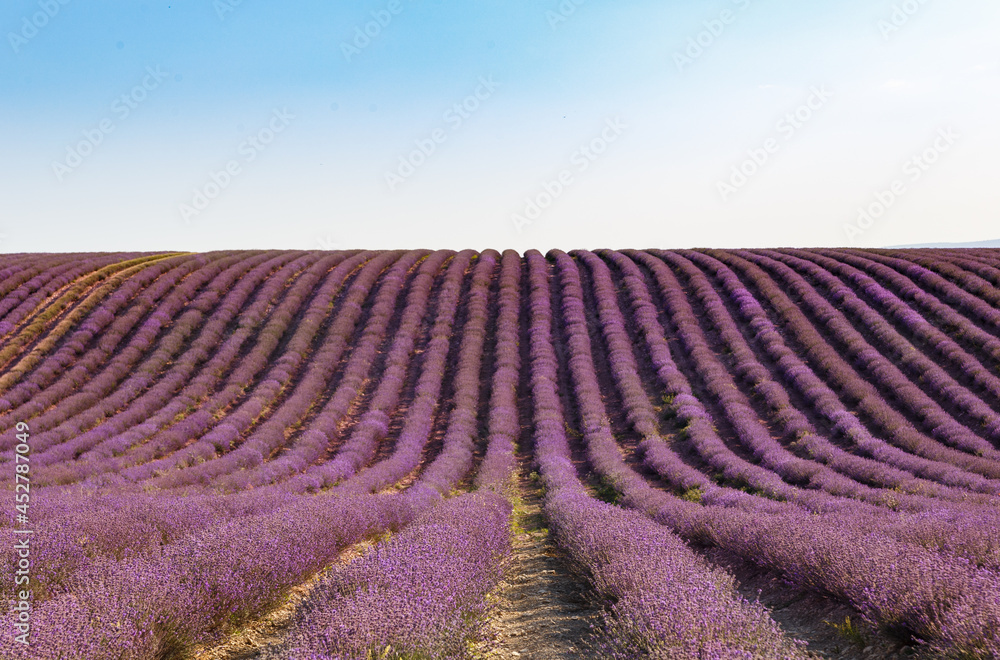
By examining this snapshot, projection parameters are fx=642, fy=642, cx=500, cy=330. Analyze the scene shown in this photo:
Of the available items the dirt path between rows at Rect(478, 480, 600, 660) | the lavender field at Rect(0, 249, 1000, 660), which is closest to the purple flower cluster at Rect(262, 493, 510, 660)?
the lavender field at Rect(0, 249, 1000, 660)

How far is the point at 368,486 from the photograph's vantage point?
38.8 ft

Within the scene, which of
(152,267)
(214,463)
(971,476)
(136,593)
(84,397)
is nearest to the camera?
(136,593)

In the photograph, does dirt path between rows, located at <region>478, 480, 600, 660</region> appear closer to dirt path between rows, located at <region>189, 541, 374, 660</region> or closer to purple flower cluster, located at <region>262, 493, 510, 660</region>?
purple flower cluster, located at <region>262, 493, 510, 660</region>

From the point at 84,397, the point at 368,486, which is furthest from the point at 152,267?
the point at 368,486

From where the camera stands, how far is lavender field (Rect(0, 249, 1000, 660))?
3934mm

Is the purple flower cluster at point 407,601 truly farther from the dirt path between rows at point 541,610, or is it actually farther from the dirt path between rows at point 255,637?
the dirt path between rows at point 255,637

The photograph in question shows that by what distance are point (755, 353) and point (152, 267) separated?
2618 cm

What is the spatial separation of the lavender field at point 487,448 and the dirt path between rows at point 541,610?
0.10m

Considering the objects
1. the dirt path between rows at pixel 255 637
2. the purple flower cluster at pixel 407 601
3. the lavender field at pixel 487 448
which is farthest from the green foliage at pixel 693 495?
the dirt path between rows at pixel 255 637

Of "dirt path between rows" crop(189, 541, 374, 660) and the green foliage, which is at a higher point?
the green foliage

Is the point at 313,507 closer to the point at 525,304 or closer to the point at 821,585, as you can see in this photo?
the point at 821,585


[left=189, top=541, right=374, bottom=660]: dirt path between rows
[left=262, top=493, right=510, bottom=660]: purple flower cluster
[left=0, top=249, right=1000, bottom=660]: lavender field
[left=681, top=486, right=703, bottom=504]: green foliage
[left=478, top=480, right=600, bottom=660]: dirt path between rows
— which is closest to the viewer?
[left=262, top=493, right=510, bottom=660]: purple flower cluster

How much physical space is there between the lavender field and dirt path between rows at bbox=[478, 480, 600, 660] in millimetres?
98

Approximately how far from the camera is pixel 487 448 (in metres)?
15.7
